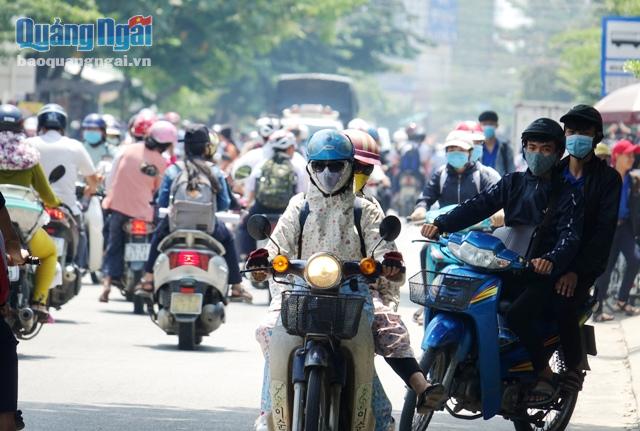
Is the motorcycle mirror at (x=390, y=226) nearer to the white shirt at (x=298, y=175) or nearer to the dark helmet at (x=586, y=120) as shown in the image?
the dark helmet at (x=586, y=120)

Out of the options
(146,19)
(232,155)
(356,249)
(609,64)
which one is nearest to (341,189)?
(356,249)

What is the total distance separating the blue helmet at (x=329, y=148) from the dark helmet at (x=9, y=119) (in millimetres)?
5470

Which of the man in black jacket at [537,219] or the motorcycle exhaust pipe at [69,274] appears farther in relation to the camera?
the motorcycle exhaust pipe at [69,274]

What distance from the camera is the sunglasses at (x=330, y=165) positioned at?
27.5 feet

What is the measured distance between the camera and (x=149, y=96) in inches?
2007

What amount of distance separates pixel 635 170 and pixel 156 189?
4.84 meters

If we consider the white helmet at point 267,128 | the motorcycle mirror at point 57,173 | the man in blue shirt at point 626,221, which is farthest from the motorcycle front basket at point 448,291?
the white helmet at point 267,128

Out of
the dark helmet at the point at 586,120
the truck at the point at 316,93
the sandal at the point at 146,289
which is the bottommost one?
the sandal at the point at 146,289

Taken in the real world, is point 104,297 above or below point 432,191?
below

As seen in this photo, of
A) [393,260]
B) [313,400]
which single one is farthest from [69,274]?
[313,400]

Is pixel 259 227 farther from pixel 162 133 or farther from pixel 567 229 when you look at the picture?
pixel 162 133

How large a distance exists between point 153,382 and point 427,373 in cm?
349

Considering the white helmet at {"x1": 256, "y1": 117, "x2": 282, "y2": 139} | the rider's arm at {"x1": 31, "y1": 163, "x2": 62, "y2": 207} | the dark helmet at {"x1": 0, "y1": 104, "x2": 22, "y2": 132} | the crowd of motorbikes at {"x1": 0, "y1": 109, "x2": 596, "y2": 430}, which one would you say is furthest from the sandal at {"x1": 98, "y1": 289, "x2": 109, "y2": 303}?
the dark helmet at {"x1": 0, "y1": 104, "x2": 22, "y2": 132}

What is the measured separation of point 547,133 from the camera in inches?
393
